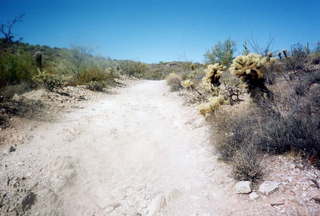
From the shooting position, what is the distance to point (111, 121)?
17.0 feet

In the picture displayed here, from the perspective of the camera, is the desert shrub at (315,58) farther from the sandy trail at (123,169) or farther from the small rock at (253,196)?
the small rock at (253,196)

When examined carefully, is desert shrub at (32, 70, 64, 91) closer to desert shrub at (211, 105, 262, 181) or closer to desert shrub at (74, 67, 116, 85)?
desert shrub at (74, 67, 116, 85)

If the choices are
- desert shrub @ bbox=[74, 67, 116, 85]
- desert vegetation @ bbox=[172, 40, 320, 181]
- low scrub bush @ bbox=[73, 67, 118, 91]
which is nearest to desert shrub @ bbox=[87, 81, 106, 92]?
low scrub bush @ bbox=[73, 67, 118, 91]

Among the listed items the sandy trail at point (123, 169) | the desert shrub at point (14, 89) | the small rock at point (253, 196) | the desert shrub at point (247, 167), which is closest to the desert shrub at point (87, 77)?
the desert shrub at point (14, 89)

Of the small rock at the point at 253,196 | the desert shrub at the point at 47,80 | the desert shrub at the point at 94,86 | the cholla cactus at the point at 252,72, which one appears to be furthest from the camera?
the desert shrub at the point at 94,86

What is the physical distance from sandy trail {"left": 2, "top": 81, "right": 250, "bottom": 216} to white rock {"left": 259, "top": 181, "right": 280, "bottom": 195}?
0.34m

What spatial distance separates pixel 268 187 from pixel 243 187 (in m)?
0.27

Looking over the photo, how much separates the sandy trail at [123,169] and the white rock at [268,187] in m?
0.34

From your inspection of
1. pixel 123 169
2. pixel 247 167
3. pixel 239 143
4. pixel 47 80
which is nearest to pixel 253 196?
pixel 247 167

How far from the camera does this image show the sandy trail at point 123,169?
2.28 meters

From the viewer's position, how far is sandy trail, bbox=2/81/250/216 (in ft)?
7.47

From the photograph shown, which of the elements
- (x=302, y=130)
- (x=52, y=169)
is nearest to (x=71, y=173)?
(x=52, y=169)

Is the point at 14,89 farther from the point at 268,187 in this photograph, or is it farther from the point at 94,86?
the point at 268,187

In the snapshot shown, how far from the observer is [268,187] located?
81.5 inches
